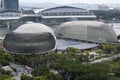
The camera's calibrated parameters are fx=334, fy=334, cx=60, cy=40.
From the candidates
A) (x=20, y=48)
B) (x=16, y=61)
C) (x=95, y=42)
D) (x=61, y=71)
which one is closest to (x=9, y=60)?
(x=16, y=61)

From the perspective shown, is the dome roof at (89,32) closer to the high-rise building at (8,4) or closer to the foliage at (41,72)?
the foliage at (41,72)

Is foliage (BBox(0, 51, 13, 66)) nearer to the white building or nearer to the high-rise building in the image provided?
the white building

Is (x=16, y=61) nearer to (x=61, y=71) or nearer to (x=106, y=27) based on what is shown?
(x=61, y=71)

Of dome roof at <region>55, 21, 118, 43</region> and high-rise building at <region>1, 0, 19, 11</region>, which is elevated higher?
high-rise building at <region>1, 0, 19, 11</region>

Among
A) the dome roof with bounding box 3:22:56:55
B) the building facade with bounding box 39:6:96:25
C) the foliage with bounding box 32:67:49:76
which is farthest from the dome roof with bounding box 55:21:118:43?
the building facade with bounding box 39:6:96:25

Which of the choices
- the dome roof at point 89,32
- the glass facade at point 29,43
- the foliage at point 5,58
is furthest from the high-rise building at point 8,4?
the foliage at point 5,58

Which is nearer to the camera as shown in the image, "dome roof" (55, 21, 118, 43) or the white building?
"dome roof" (55, 21, 118, 43)

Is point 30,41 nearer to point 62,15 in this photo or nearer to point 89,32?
point 89,32

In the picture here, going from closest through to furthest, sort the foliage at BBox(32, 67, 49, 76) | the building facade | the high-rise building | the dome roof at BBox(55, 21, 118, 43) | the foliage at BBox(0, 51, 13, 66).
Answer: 1. the foliage at BBox(32, 67, 49, 76)
2. the foliage at BBox(0, 51, 13, 66)
3. the dome roof at BBox(55, 21, 118, 43)
4. the building facade
5. the high-rise building
